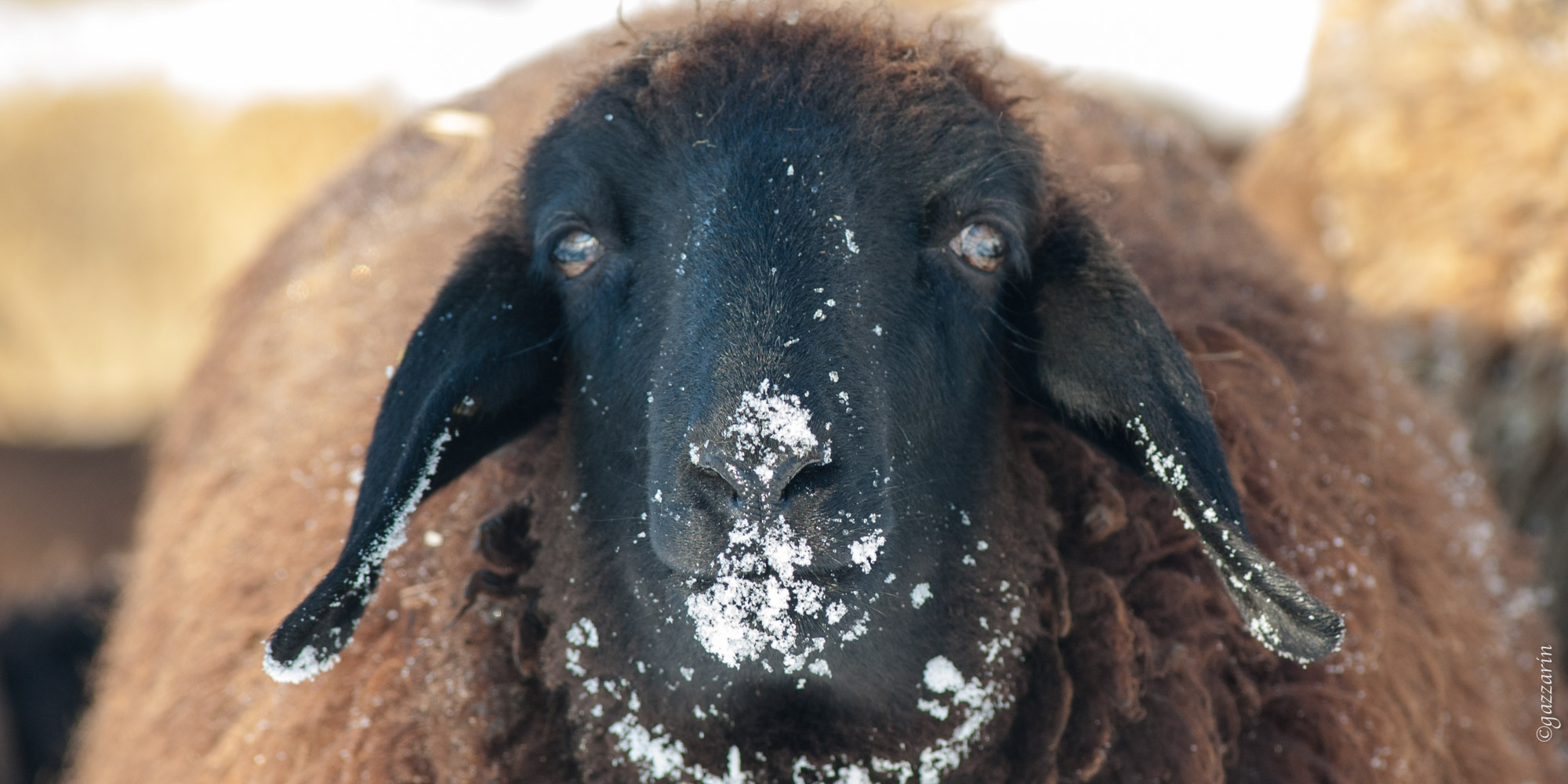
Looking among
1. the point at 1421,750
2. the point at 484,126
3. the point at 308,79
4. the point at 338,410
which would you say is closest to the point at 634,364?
the point at 338,410

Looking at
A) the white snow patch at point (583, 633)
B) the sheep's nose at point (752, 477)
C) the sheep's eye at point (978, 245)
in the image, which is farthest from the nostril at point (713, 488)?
the sheep's eye at point (978, 245)

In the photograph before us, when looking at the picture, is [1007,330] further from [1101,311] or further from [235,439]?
[235,439]

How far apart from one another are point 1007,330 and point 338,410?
159cm

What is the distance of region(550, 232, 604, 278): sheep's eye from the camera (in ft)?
7.22

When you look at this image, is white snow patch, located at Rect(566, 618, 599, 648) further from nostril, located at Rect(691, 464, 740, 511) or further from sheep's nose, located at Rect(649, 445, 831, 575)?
nostril, located at Rect(691, 464, 740, 511)

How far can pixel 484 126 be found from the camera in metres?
3.84

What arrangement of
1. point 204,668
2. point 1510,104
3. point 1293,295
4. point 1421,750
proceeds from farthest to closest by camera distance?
point 1510,104, point 1293,295, point 204,668, point 1421,750

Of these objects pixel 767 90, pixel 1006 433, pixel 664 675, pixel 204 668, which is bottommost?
pixel 204 668

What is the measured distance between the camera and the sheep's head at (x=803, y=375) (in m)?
1.88

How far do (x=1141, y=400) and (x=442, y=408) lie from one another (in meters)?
1.16

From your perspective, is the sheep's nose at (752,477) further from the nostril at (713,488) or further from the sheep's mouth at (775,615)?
the sheep's mouth at (775,615)

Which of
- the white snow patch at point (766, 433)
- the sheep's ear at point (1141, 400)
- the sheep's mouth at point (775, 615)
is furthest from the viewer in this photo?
the sheep's ear at point (1141, 400)

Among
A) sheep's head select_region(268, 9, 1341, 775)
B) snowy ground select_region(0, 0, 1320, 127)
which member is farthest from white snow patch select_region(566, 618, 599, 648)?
snowy ground select_region(0, 0, 1320, 127)

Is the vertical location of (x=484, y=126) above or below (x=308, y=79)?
above
